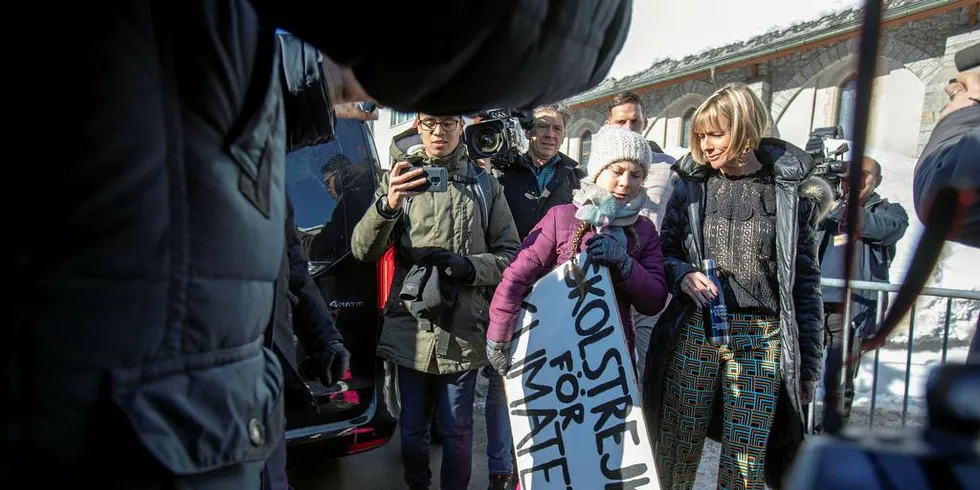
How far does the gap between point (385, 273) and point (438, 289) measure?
41 centimetres

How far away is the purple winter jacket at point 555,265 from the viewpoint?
259 cm

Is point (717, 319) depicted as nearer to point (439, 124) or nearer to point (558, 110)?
point (439, 124)

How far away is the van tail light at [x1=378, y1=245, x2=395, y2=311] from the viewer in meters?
2.91

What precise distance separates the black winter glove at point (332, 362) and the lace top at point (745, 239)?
5.26ft

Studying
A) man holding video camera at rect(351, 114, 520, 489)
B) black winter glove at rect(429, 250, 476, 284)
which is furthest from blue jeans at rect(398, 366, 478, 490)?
black winter glove at rect(429, 250, 476, 284)

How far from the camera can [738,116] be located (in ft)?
8.30

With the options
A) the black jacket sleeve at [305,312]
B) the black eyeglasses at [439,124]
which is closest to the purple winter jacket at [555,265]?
the black eyeglasses at [439,124]

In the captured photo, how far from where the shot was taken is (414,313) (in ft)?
8.79

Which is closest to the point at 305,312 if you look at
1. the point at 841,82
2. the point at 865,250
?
the point at 865,250

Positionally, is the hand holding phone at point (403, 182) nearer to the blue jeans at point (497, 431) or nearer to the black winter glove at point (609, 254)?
the black winter glove at point (609, 254)

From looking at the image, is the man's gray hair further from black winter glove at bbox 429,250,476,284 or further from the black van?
black winter glove at bbox 429,250,476,284

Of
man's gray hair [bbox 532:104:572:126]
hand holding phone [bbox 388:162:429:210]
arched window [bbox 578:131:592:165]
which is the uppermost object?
arched window [bbox 578:131:592:165]

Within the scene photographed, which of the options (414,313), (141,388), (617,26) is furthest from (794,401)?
(141,388)

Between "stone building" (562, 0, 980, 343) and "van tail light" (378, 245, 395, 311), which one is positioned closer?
"van tail light" (378, 245, 395, 311)
